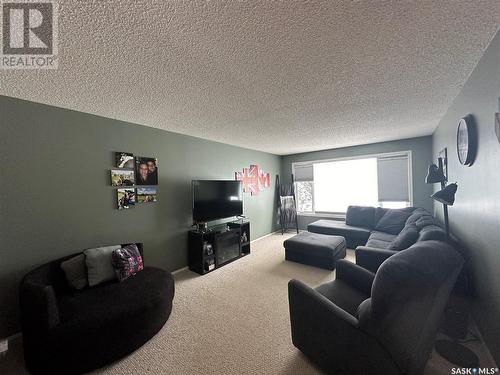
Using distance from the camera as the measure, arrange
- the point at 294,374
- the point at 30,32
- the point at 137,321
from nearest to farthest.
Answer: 1. the point at 30,32
2. the point at 294,374
3. the point at 137,321

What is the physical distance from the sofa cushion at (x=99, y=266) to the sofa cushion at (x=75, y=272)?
6cm

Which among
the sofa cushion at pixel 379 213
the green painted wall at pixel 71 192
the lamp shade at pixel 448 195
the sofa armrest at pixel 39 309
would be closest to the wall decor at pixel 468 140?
the lamp shade at pixel 448 195

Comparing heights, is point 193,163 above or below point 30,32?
below

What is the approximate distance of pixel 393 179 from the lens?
4.54m

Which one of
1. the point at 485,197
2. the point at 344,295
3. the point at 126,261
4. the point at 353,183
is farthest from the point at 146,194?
the point at 353,183

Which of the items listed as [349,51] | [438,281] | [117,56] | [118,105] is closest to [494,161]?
[438,281]

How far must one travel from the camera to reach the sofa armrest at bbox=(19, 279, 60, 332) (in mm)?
1449

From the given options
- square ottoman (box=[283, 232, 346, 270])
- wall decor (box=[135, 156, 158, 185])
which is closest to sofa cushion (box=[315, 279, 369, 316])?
square ottoman (box=[283, 232, 346, 270])

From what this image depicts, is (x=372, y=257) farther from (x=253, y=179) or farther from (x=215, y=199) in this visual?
(x=253, y=179)

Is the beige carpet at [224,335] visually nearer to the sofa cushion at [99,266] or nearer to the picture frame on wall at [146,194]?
the sofa cushion at [99,266]

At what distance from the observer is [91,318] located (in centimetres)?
153

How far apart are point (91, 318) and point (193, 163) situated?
253 centimetres

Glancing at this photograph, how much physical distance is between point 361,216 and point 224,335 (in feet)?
12.9

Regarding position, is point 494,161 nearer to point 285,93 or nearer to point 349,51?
point 349,51
